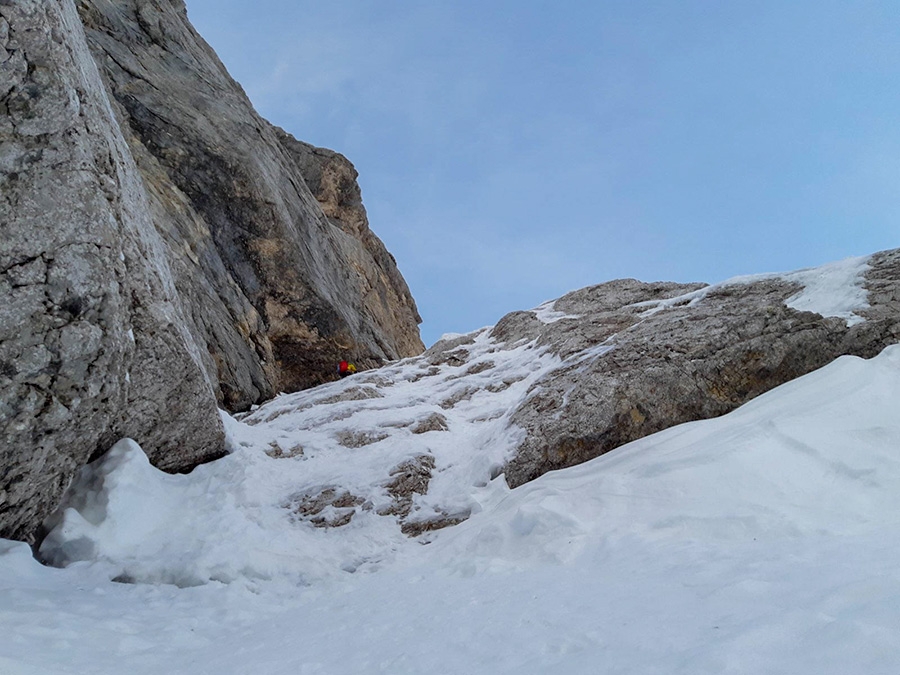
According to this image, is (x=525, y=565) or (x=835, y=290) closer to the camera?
(x=525, y=565)

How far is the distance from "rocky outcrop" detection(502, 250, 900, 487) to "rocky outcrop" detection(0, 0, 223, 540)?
549cm

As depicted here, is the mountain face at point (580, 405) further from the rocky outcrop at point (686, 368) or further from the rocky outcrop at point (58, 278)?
the rocky outcrop at point (58, 278)

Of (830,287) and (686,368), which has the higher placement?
(830,287)

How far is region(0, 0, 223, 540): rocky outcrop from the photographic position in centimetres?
550

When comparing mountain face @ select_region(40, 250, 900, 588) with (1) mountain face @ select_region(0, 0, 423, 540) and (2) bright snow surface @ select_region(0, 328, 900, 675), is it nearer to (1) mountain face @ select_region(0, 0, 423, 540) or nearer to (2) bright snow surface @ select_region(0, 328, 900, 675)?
(2) bright snow surface @ select_region(0, 328, 900, 675)

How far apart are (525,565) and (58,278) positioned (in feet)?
18.5

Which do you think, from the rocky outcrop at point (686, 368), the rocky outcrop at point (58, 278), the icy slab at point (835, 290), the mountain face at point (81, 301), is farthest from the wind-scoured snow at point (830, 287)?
the rocky outcrop at point (58, 278)

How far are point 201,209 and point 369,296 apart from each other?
12.7 m

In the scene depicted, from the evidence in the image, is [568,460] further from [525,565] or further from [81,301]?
[81,301]

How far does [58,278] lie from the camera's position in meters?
5.77

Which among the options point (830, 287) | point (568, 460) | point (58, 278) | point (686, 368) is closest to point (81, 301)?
point (58, 278)

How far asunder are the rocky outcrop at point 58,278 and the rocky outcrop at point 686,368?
5490 millimetres

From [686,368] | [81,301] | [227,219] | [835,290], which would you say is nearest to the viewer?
[81,301]

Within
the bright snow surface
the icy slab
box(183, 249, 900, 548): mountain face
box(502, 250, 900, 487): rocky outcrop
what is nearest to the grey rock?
box(183, 249, 900, 548): mountain face
